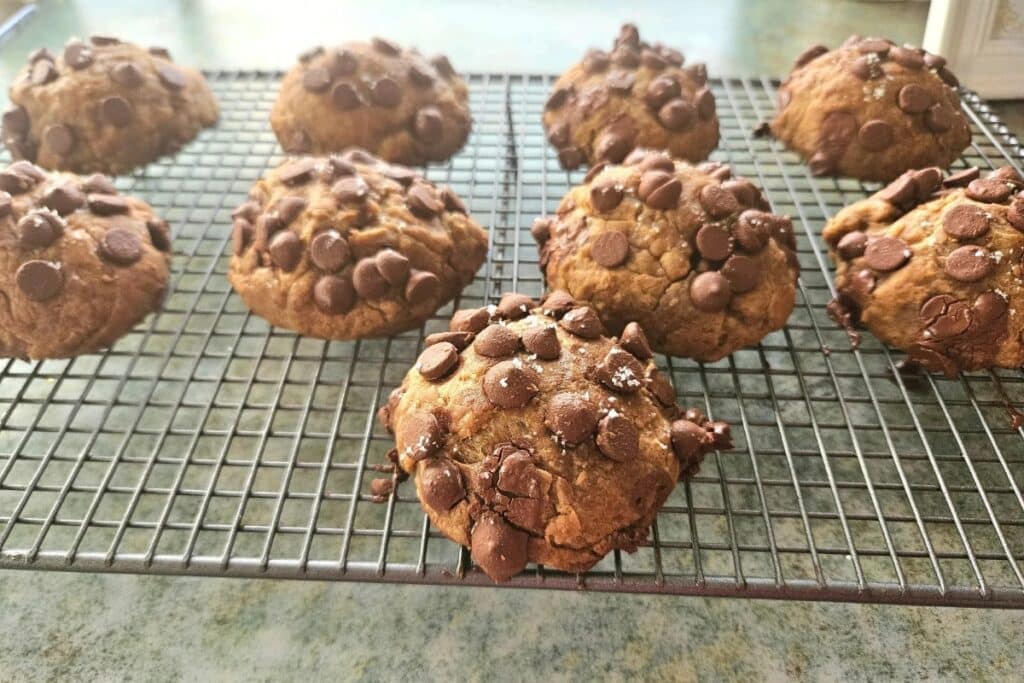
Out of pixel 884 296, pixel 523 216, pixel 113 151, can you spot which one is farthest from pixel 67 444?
pixel 884 296

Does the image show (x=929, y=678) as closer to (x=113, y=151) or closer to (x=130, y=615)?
(x=130, y=615)

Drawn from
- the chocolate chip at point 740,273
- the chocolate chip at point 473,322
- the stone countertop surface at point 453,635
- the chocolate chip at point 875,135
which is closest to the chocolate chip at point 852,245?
the chocolate chip at point 740,273

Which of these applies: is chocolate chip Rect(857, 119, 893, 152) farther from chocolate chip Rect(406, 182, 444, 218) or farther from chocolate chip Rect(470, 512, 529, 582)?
chocolate chip Rect(470, 512, 529, 582)

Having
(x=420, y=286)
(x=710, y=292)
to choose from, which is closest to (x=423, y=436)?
(x=420, y=286)

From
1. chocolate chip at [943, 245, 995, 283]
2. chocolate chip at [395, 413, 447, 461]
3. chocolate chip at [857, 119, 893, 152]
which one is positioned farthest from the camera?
chocolate chip at [857, 119, 893, 152]

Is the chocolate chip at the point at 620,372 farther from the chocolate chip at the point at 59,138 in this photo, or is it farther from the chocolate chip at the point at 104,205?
the chocolate chip at the point at 59,138

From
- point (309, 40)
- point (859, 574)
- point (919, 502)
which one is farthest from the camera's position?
point (309, 40)

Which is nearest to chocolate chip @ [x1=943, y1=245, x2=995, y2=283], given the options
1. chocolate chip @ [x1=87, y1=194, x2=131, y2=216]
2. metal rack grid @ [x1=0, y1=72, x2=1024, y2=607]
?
metal rack grid @ [x1=0, y1=72, x2=1024, y2=607]
